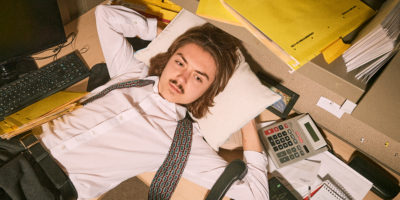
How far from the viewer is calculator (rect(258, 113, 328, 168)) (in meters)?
1.12

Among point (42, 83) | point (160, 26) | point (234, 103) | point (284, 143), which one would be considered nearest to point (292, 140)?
point (284, 143)

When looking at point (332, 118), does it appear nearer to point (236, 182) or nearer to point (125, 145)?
point (236, 182)

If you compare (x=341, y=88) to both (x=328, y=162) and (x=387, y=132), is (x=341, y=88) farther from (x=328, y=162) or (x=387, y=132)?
(x=328, y=162)

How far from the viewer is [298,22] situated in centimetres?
53

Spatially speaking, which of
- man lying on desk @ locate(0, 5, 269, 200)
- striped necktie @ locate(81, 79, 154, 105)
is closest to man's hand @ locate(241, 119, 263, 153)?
man lying on desk @ locate(0, 5, 269, 200)

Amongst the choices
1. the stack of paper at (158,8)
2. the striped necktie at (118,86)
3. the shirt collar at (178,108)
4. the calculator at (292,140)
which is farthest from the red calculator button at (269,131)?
the stack of paper at (158,8)

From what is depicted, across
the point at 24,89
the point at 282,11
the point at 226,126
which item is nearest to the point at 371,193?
the point at 226,126

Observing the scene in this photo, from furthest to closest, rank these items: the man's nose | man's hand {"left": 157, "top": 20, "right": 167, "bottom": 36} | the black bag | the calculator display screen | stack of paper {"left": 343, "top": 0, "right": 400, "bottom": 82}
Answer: man's hand {"left": 157, "top": 20, "right": 167, "bottom": 36} < the calculator display screen < the man's nose < the black bag < stack of paper {"left": 343, "top": 0, "right": 400, "bottom": 82}

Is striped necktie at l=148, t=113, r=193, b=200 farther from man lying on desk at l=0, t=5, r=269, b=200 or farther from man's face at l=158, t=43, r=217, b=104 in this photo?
man's face at l=158, t=43, r=217, b=104

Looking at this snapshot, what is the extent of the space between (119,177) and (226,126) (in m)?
0.50

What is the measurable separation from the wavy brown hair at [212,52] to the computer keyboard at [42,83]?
429 millimetres

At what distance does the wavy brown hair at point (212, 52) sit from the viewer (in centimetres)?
107

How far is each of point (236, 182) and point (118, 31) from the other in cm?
90

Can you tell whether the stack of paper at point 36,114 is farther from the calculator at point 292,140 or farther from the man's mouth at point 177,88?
the calculator at point 292,140
